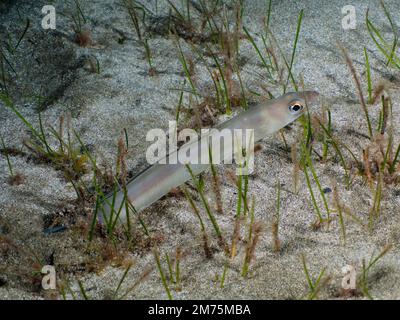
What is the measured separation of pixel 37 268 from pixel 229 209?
4.16 feet

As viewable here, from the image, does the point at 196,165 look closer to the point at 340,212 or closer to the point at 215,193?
the point at 215,193

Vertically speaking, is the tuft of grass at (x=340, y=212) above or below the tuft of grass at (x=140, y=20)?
below

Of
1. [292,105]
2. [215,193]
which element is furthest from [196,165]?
[292,105]

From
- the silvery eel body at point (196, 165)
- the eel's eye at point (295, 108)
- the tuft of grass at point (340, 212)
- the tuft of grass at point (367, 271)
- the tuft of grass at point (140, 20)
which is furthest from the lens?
the tuft of grass at point (140, 20)

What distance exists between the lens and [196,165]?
3.21 m

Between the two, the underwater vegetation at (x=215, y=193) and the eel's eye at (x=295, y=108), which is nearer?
the underwater vegetation at (x=215, y=193)

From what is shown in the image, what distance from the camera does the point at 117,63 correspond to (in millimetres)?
4559

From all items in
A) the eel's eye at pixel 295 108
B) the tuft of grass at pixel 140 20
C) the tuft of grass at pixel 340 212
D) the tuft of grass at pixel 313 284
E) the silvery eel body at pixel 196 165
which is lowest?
the tuft of grass at pixel 313 284

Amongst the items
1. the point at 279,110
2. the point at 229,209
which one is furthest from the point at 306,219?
the point at 279,110

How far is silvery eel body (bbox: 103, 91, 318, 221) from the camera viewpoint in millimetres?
3082

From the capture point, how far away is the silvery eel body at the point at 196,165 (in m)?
3.08

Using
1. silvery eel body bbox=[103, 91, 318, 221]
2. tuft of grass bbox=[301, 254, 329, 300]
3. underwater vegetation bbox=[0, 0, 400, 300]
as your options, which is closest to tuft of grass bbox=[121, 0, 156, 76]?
underwater vegetation bbox=[0, 0, 400, 300]

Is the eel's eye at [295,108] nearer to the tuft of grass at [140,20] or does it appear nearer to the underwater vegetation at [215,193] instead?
the underwater vegetation at [215,193]

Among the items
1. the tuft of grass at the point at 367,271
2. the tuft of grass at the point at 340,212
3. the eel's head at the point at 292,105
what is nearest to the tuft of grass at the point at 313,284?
the tuft of grass at the point at 367,271
